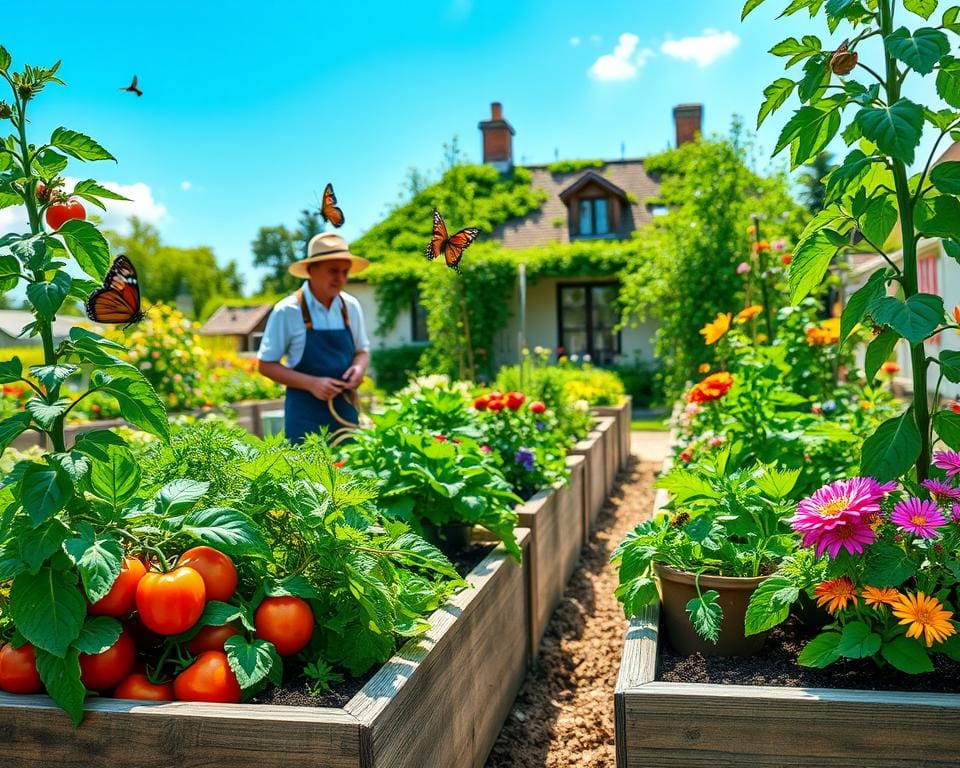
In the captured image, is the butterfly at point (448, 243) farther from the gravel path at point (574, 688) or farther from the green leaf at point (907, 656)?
the green leaf at point (907, 656)

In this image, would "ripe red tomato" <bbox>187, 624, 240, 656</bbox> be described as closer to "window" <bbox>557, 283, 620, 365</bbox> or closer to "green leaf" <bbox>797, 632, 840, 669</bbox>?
"green leaf" <bbox>797, 632, 840, 669</bbox>

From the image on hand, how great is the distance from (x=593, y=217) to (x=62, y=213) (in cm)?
1741

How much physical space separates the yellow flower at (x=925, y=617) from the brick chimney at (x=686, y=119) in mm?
20521

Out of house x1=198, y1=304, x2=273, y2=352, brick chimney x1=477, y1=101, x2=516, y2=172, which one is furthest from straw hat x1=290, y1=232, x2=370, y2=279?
house x1=198, y1=304, x2=273, y2=352

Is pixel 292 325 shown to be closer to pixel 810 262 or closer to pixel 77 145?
pixel 77 145

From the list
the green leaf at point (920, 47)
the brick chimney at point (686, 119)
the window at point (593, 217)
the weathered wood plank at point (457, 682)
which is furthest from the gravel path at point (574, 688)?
the brick chimney at point (686, 119)

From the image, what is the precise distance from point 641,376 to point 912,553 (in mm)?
15244

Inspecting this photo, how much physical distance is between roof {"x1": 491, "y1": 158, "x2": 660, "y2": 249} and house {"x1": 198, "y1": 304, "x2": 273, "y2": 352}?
28.0m

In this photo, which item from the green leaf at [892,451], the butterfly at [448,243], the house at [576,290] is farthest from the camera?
the house at [576,290]

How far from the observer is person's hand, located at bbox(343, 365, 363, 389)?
13.7ft

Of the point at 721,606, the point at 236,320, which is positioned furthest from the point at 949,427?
the point at 236,320

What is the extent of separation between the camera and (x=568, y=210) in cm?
1906

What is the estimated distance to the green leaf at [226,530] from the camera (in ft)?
6.05

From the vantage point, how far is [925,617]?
1.72 metres
